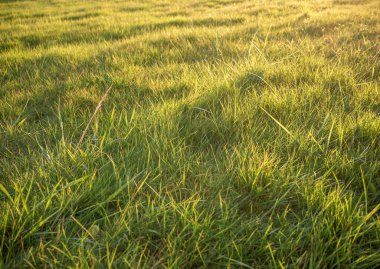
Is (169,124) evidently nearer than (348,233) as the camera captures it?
No

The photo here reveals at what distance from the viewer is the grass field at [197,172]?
3.12 feet

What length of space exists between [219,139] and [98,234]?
34.4 inches

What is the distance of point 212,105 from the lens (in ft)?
6.52

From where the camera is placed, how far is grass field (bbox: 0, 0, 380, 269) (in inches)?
37.4

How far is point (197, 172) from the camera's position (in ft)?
4.39

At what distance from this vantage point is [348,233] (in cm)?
94

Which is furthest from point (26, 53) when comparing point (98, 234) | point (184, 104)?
point (98, 234)

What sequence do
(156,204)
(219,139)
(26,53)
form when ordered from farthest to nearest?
(26,53), (219,139), (156,204)

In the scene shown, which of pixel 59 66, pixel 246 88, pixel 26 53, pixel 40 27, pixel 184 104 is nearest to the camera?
pixel 184 104

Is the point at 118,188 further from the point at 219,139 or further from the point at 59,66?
the point at 59,66

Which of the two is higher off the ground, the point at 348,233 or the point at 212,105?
the point at 212,105

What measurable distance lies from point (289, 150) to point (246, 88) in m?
0.84

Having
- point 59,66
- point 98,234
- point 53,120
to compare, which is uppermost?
point 59,66

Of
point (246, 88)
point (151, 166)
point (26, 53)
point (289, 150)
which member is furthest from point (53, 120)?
point (26, 53)
